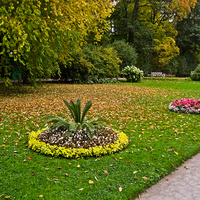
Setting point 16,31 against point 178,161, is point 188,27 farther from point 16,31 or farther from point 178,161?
point 178,161

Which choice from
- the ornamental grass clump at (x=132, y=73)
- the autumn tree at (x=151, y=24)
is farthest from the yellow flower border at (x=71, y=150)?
the autumn tree at (x=151, y=24)

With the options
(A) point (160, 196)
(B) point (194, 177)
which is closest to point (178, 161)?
(B) point (194, 177)

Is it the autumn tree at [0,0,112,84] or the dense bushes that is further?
the dense bushes

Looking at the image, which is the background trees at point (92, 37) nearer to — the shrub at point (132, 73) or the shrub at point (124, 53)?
the shrub at point (124, 53)

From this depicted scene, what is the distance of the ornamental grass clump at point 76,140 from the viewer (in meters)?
4.20

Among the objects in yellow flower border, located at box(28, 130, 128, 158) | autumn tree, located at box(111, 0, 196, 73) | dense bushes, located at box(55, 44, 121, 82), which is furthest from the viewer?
autumn tree, located at box(111, 0, 196, 73)

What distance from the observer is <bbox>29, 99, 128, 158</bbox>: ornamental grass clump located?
165 inches

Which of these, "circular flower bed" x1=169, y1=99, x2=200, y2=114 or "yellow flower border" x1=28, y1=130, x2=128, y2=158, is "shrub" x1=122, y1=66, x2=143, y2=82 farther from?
"yellow flower border" x1=28, y1=130, x2=128, y2=158

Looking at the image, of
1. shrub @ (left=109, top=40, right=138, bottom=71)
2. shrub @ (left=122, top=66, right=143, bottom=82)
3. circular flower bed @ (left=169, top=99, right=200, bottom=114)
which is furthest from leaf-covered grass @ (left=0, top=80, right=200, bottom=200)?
shrub @ (left=109, top=40, right=138, bottom=71)

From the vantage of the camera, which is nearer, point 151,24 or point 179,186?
point 179,186

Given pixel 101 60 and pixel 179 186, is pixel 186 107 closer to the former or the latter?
pixel 179 186

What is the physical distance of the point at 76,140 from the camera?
4.49 m

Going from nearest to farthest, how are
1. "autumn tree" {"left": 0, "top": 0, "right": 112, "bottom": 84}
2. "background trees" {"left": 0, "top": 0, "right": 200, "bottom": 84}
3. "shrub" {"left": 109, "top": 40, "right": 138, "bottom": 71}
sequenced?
"autumn tree" {"left": 0, "top": 0, "right": 112, "bottom": 84} < "background trees" {"left": 0, "top": 0, "right": 200, "bottom": 84} < "shrub" {"left": 109, "top": 40, "right": 138, "bottom": 71}

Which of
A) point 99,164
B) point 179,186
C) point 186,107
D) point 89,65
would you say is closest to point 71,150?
point 99,164
